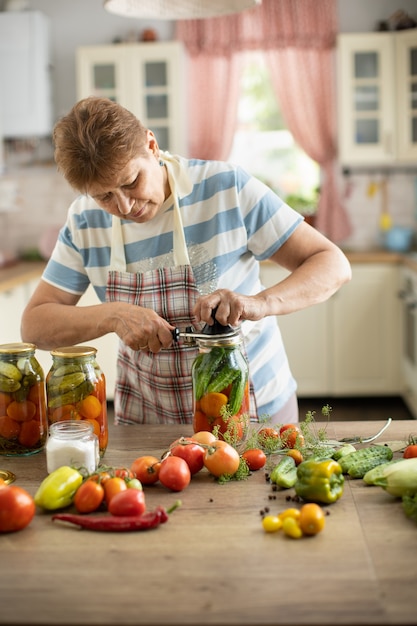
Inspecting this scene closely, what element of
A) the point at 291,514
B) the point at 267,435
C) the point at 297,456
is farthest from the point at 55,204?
the point at 291,514

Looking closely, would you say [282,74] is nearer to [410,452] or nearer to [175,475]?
[410,452]

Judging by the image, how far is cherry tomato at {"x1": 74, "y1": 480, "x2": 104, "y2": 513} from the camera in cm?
143

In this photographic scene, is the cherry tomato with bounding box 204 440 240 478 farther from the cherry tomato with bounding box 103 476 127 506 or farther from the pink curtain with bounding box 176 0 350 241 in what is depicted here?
the pink curtain with bounding box 176 0 350 241

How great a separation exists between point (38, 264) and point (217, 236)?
3.65 metres

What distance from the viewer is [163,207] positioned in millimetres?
2141

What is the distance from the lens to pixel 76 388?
66.9 inches

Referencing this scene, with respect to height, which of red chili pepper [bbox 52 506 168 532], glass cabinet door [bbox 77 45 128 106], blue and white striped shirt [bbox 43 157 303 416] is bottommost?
red chili pepper [bbox 52 506 168 532]

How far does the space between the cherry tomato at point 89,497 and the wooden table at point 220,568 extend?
0.06m

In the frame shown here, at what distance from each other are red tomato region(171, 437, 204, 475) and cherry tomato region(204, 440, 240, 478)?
25 millimetres

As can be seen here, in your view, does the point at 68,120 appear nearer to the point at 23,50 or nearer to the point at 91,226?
the point at 91,226

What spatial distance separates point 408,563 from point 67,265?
4.53ft

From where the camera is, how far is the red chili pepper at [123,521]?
4.48 ft

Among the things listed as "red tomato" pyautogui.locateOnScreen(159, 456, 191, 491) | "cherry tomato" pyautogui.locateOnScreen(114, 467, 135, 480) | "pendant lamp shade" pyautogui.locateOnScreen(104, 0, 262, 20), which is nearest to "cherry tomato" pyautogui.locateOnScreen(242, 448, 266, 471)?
"red tomato" pyautogui.locateOnScreen(159, 456, 191, 491)

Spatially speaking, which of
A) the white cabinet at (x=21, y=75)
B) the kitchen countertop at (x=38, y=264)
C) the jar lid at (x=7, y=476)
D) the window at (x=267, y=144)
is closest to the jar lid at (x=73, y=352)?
the jar lid at (x=7, y=476)
